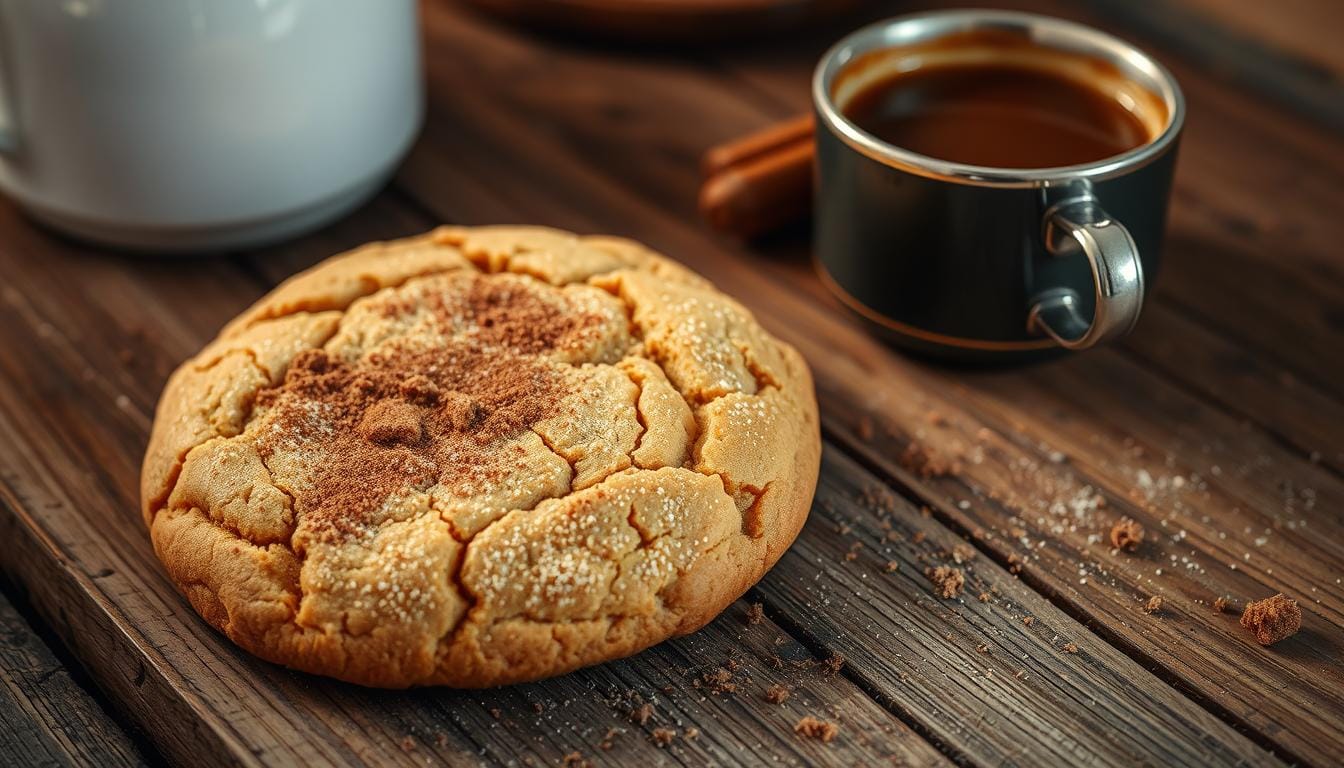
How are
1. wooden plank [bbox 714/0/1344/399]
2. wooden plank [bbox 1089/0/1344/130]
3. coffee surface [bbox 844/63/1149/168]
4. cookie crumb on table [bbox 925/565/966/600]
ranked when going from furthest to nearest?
wooden plank [bbox 1089/0/1344/130]
wooden plank [bbox 714/0/1344/399]
coffee surface [bbox 844/63/1149/168]
cookie crumb on table [bbox 925/565/966/600]

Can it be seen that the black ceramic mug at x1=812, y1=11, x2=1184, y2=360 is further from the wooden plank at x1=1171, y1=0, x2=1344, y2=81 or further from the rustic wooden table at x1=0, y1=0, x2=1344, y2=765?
the wooden plank at x1=1171, y1=0, x2=1344, y2=81

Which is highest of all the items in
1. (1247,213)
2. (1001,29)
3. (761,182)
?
(1001,29)

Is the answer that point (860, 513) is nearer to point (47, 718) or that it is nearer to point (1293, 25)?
point (47, 718)

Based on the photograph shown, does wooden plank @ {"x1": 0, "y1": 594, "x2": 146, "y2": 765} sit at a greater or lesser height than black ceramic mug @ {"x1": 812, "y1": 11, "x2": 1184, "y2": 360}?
lesser

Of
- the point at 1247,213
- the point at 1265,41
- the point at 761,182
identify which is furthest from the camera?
the point at 1265,41

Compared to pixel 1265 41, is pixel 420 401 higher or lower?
higher

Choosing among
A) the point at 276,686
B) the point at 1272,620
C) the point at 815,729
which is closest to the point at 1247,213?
the point at 1272,620

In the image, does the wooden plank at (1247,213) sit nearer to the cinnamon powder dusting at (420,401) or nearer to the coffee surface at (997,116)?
the coffee surface at (997,116)

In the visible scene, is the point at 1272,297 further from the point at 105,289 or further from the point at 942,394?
the point at 105,289

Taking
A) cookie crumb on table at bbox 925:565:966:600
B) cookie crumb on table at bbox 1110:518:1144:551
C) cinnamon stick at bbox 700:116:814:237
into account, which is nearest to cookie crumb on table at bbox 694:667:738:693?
cookie crumb on table at bbox 925:565:966:600
